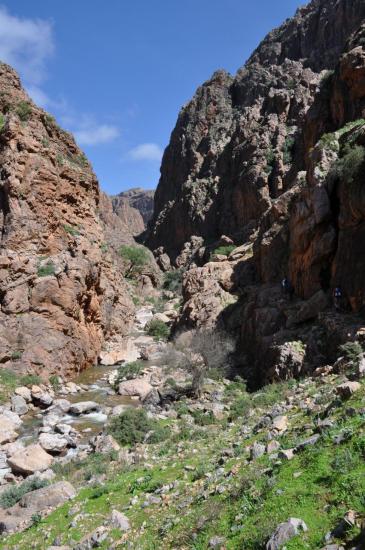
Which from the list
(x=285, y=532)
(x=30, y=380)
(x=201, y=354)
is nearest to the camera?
(x=285, y=532)

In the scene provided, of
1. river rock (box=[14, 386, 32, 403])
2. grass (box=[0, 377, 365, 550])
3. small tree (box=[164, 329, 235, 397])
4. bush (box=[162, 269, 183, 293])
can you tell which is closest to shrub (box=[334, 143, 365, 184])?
small tree (box=[164, 329, 235, 397])

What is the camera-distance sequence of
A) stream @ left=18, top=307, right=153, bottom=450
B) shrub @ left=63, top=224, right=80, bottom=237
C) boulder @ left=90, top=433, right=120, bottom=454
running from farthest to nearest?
shrub @ left=63, top=224, right=80, bottom=237, stream @ left=18, top=307, right=153, bottom=450, boulder @ left=90, top=433, right=120, bottom=454

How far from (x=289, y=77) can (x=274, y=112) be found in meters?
9.19

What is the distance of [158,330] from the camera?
36000 millimetres

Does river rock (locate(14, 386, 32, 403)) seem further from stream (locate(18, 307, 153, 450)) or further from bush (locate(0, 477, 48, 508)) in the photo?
bush (locate(0, 477, 48, 508))

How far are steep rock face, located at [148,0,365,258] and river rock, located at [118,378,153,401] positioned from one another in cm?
3289

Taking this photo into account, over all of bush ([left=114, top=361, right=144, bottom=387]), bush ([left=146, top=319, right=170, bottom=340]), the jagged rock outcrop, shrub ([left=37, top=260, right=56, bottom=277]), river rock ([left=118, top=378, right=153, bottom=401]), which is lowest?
river rock ([left=118, top=378, right=153, bottom=401])

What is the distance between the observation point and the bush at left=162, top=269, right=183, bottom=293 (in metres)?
58.4

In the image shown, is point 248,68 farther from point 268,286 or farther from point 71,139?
point 268,286

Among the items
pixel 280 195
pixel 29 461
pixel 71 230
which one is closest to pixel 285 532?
pixel 29 461

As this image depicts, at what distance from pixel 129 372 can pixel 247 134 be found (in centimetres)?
4967

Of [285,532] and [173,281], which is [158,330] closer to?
[173,281]

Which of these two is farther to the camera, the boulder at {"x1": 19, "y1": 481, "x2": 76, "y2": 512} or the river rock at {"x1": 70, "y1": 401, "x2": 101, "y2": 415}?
the river rock at {"x1": 70, "y1": 401, "x2": 101, "y2": 415}

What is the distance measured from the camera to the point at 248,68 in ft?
278
